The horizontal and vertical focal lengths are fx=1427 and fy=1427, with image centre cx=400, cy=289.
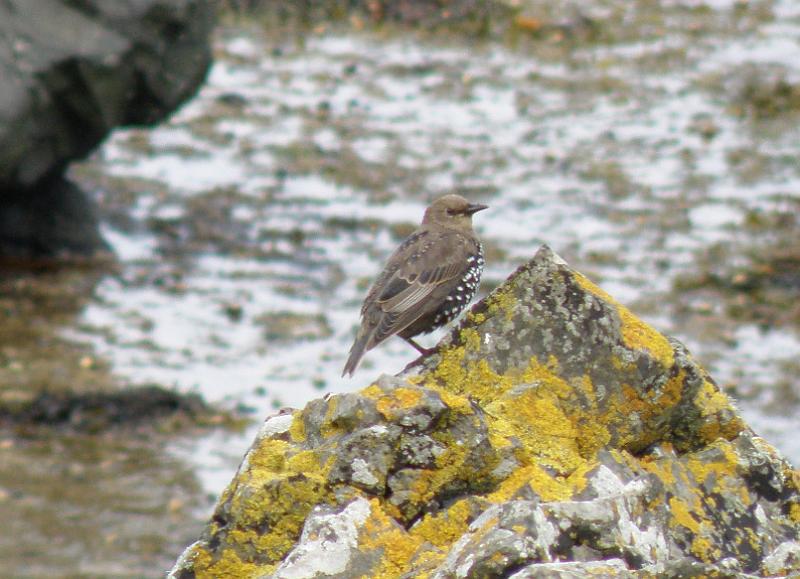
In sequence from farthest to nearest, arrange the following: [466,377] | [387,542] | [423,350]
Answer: [423,350] → [466,377] → [387,542]

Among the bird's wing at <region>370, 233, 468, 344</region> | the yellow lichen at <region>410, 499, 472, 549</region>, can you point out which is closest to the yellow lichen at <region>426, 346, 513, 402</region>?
the yellow lichen at <region>410, 499, 472, 549</region>

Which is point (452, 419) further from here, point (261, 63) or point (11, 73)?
point (261, 63)

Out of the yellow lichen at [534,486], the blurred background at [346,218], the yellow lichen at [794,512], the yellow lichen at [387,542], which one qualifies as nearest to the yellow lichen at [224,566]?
the yellow lichen at [387,542]

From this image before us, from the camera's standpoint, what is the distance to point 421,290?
23.7ft

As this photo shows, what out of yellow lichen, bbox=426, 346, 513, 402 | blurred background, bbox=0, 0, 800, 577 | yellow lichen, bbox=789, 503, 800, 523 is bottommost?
blurred background, bbox=0, 0, 800, 577

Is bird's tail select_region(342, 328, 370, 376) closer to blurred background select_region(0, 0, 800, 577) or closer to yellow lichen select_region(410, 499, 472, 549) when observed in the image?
blurred background select_region(0, 0, 800, 577)

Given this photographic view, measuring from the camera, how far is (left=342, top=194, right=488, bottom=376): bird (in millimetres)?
7227

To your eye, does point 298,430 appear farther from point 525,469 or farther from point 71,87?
A: point 71,87

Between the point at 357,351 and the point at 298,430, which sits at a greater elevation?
the point at 298,430

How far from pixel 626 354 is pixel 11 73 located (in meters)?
9.89

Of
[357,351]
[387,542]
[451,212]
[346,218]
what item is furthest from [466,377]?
[346,218]

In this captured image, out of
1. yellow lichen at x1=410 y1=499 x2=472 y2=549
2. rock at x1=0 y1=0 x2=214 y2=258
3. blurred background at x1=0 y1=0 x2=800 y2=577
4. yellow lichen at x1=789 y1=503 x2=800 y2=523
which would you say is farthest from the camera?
rock at x1=0 y1=0 x2=214 y2=258

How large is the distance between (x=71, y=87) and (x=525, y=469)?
10253 millimetres

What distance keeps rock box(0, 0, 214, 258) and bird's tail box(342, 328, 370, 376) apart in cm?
685
